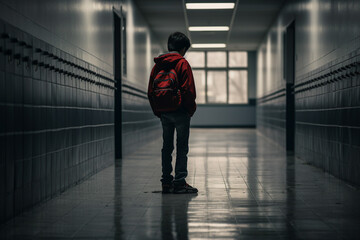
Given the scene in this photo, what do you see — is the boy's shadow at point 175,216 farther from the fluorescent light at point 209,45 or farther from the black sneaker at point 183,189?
the fluorescent light at point 209,45

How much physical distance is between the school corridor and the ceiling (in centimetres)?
16

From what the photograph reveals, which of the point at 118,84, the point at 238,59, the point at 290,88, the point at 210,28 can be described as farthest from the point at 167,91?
the point at 238,59

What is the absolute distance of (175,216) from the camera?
3734 mm

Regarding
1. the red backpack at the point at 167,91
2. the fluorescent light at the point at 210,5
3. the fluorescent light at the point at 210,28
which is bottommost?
the red backpack at the point at 167,91

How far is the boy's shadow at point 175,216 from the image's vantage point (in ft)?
10.4

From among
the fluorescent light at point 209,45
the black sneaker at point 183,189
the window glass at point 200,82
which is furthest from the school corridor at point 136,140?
the window glass at point 200,82

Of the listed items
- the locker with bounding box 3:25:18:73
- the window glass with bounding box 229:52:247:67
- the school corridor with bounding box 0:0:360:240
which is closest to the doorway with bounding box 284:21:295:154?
the school corridor with bounding box 0:0:360:240

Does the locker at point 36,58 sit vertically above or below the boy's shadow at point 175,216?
above

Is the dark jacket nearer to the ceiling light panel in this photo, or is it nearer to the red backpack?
the red backpack

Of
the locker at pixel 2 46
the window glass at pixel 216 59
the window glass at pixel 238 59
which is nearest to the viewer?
the locker at pixel 2 46

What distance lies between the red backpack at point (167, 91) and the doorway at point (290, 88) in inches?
233

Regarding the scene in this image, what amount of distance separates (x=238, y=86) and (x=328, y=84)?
1659 centimetres

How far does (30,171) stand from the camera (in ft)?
13.3

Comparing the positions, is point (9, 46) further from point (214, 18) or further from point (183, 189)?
point (214, 18)
